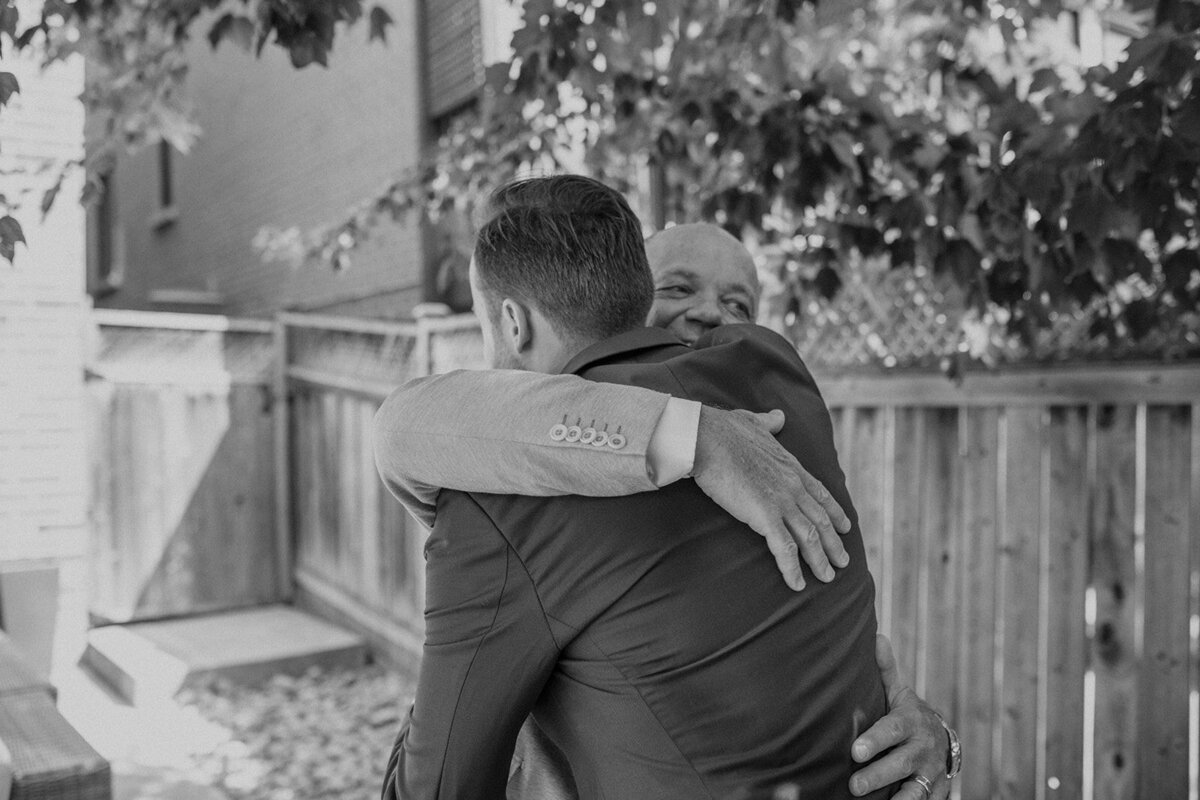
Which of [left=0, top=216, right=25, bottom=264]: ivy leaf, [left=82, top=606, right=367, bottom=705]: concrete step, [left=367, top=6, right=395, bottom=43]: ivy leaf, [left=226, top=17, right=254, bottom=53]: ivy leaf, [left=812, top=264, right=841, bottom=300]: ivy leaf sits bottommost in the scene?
[left=82, top=606, right=367, bottom=705]: concrete step

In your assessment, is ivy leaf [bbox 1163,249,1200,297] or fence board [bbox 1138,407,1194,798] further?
fence board [bbox 1138,407,1194,798]

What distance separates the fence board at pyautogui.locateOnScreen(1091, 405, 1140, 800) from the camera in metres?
3.62

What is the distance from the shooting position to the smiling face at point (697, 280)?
2.26m

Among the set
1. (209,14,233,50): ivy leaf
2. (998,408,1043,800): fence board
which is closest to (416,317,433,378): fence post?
(209,14,233,50): ivy leaf

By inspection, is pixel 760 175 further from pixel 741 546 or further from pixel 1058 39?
pixel 1058 39

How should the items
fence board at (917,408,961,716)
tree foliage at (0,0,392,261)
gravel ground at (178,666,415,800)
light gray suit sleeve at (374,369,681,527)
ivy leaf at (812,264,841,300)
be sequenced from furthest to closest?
gravel ground at (178,666,415,800) → fence board at (917,408,961,716) → ivy leaf at (812,264,841,300) → tree foliage at (0,0,392,261) → light gray suit sleeve at (374,369,681,527)

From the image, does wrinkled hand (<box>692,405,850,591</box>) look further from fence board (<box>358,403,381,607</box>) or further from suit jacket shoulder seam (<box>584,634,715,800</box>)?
fence board (<box>358,403,381,607</box>)

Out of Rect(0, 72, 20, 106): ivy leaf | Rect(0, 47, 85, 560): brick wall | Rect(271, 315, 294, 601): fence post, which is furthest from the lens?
Rect(271, 315, 294, 601): fence post

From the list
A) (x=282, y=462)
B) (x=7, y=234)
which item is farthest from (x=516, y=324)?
(x=282, y=462)

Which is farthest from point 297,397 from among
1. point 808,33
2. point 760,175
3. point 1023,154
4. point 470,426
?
point 470,426

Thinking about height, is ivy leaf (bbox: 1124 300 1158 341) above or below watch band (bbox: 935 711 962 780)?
above

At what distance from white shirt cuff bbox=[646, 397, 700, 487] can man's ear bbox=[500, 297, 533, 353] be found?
0.99 ft

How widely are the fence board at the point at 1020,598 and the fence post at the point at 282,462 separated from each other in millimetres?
5517

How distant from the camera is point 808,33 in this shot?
4.57 m
